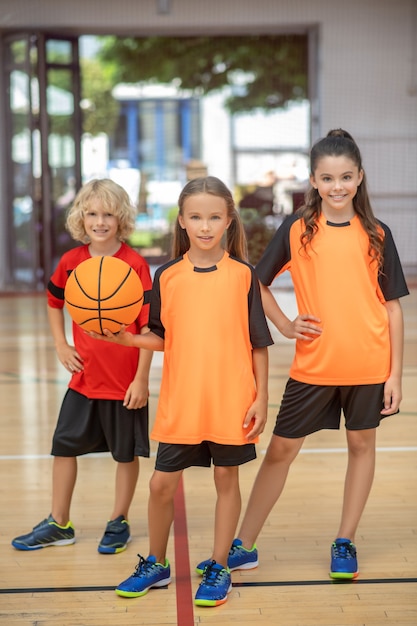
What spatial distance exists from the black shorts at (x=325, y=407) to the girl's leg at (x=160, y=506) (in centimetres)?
37

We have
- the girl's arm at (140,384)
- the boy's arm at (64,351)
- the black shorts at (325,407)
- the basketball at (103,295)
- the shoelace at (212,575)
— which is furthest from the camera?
the boy's arm at (64,351)

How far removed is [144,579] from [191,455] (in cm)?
39

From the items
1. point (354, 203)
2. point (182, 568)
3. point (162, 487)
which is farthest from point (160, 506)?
point (354, 203)

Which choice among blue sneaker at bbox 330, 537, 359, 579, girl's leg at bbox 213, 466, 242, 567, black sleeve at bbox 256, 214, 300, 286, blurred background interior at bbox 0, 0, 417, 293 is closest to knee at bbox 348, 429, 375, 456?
blue sneaker at bbox 330, 537, 359, 579

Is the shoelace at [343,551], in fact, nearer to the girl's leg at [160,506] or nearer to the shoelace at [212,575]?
the shoelace at [212,575]

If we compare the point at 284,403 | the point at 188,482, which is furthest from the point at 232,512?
the point at 188,482

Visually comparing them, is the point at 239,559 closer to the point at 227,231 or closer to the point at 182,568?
the point at 182,568

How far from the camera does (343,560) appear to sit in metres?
2.57

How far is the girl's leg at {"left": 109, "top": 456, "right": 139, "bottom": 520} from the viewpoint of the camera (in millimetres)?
2828

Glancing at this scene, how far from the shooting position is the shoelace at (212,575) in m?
2.41

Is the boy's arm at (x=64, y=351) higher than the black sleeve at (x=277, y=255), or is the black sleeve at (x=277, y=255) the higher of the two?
the black sleeve at (x=277, y=255)

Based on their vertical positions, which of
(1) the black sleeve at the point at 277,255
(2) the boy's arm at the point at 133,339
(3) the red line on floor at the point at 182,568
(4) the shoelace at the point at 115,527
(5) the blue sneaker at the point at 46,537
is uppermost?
(1) the black sleeve at the point at 277,255

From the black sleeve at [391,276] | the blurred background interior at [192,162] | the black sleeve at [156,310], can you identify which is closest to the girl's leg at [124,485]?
the black sleeve at [156,310]

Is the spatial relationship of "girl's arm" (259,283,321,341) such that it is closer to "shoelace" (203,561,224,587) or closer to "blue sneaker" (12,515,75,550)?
"shoelace" (203,561,224,587)
